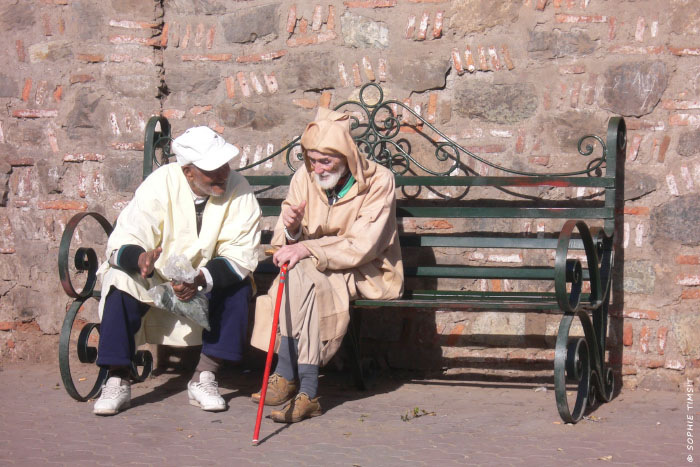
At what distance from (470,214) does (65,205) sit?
2.25 meters

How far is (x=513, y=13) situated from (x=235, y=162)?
1688 mm

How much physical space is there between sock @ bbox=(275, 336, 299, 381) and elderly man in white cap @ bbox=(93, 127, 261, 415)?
0.77 ft

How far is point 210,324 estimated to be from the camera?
4.37 m

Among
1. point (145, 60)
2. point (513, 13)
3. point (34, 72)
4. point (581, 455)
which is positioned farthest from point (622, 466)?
point (34, 72)

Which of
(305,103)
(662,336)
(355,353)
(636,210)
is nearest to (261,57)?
(305,103)

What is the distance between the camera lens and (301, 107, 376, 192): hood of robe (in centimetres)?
430

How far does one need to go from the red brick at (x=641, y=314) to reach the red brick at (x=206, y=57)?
8.21 ft

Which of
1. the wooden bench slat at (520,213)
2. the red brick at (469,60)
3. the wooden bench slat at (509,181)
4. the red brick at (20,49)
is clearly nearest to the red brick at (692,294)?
the wooden bench slat at (520,213)

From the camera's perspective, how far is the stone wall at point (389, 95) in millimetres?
4672

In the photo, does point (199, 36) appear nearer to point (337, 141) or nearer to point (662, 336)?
point (337, 141)

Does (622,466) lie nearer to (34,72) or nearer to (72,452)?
(72,452)

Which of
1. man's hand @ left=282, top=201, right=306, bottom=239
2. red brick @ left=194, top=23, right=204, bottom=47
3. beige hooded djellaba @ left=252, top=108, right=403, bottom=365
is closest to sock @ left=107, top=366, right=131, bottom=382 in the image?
beige hooded djellaba @ left=252, top=108, right=403, bottom=365

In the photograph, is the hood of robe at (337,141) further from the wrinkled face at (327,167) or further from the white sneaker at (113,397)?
the white sneaker at (113,397)

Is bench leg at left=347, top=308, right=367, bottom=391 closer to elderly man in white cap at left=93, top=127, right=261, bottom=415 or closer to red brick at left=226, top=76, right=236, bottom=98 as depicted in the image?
elderly man in white cap at left=93, top=127, right=261, bottom=415
